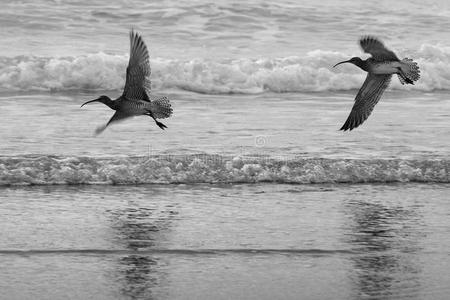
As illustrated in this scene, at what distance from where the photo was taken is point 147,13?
894 inches

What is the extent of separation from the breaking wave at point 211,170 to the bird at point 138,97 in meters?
0.44

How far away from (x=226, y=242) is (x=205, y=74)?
1087 centimetres

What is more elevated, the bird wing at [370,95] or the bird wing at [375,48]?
the bird wing at [375,48]

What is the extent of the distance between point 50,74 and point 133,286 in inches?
456

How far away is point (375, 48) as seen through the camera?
28.9 feet

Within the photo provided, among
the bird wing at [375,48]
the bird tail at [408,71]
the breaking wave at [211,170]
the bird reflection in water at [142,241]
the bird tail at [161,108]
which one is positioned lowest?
the bird reflection in water at [142,241]

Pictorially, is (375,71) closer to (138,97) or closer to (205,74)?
(138,97)

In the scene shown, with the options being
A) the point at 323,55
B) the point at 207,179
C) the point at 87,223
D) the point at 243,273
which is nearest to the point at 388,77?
the point at 207,179

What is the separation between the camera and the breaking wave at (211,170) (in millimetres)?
8094

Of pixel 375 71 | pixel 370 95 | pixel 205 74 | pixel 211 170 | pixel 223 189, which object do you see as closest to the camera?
pixel 223 189

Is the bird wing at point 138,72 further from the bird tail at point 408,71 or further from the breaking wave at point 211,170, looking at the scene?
the bird tail at point 408,71

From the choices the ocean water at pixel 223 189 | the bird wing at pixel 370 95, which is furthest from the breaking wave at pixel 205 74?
the bird wing at pixel 370 95

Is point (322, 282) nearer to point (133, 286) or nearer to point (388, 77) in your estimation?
point (133, 286)

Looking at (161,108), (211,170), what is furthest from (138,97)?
(211,170)
